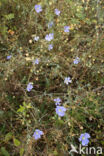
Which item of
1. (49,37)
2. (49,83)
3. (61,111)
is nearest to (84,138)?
(61,111)

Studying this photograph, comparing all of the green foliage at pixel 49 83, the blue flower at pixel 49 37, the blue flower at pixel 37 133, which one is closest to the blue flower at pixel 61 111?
the green foliage at pixel 49 83

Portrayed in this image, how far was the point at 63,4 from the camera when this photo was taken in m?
2.67

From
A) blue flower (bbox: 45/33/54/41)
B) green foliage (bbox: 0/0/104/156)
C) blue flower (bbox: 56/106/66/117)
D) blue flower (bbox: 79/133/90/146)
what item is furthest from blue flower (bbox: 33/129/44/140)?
blue flower (bbox: 45/33/54/41)

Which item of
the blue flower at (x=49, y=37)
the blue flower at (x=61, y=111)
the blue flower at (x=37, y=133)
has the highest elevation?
the blue flower at (x=49, y=37)

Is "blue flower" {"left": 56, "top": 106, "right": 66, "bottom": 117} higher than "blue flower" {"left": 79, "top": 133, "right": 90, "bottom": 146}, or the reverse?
"blue flower" {"left": 56, "top": 106, "right": 66, "bottom": 117}

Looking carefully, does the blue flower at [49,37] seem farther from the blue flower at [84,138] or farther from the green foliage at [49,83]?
the blue flower at [84,138]

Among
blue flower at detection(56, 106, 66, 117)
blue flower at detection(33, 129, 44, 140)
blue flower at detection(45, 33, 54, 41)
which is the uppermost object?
blue flower at detection(45, 33, 54, 41)

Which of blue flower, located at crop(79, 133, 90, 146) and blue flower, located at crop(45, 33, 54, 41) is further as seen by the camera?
blue flower, located at crop(45, 33, 54, 41)

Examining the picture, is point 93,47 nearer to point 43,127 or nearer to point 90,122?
point 90,122

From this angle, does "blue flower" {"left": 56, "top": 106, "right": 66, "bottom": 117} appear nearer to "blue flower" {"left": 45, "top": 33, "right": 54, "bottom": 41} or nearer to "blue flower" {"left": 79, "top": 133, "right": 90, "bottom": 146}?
"blue flower" {"left": 79, "top": 133, "right": 90, "bottom": 146}

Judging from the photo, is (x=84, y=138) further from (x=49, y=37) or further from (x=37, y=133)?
(x=49, y=37)

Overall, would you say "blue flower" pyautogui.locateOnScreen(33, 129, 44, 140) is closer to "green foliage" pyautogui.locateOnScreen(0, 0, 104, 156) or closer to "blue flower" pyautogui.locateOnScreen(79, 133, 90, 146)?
"green foliage" pyautogui.locateOnScreen(0, 0, 104, 156)

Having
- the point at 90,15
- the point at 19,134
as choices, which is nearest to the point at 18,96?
the point at 19,134

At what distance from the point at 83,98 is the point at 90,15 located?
1657 mm
